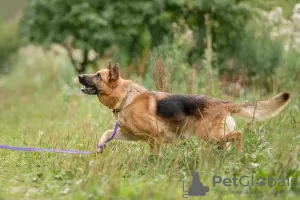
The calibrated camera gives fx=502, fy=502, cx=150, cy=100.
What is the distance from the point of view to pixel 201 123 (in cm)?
732

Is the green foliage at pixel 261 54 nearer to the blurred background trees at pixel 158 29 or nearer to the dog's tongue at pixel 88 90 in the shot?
the blurred background trees at pixel 158 29

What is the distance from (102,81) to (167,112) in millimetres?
1086

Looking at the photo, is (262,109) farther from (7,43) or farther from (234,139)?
(7,43)

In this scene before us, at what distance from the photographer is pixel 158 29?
17859 millimetres

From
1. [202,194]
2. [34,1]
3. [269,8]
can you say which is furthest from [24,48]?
[202,194]

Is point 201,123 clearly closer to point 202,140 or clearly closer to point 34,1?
point 202,140

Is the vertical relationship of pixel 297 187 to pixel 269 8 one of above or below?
below

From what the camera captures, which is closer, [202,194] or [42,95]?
[202,194]

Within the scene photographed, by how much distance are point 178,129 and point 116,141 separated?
99cm

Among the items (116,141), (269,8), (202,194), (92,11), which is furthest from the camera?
(92,11)

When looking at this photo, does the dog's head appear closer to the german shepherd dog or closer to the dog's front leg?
the german shepherd dog

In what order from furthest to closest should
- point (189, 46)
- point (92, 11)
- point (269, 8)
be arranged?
point (92, 11)
point (269, 8)
point (189, 46)

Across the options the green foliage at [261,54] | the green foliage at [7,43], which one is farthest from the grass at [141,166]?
the green foliage at [7,43]

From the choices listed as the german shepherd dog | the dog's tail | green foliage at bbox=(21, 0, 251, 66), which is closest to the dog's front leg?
the german shepherd dog
